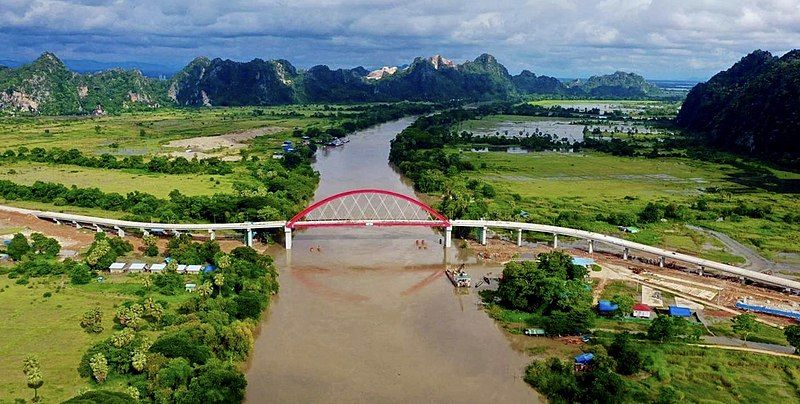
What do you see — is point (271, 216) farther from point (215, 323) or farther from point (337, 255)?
point (215, 323)

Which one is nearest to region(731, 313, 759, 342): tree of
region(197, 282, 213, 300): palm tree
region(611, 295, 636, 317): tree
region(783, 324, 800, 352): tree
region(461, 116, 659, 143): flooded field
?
region(783, 324, 800, 352): tree

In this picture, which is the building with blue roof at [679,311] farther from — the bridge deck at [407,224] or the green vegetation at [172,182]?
the green vegetation at [172,182]

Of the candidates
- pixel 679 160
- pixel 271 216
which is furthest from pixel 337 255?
pixel 679 160

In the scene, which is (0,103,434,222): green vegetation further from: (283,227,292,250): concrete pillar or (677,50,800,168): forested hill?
(677,50,800,168): forested hill

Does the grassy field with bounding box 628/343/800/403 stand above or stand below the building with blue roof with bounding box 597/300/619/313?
below

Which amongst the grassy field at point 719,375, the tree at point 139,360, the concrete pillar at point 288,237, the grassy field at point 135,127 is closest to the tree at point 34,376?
the tree at point 139,360

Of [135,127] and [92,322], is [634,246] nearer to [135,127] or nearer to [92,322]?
[92,322]
